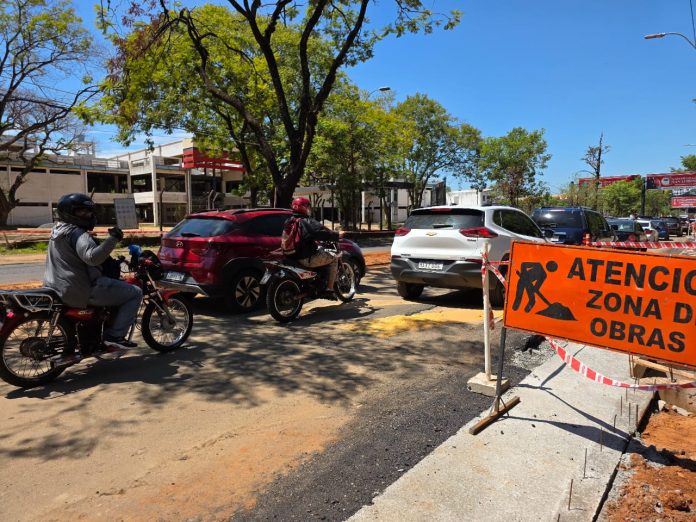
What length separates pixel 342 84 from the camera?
24328 millimetres

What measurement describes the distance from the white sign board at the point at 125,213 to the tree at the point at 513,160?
96.5 ft

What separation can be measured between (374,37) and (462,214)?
8197 millimetres

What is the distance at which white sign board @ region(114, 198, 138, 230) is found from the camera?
47.9 ft

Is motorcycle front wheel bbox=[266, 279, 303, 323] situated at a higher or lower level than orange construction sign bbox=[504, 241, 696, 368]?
lower

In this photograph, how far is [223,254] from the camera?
730cm

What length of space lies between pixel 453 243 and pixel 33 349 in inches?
224

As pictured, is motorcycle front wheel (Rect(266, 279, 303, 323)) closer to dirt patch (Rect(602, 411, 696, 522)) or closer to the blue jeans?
the blue jeans

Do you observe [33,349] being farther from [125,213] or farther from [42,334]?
[125,213]

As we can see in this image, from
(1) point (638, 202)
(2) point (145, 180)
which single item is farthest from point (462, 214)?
(1) point (638, 202)

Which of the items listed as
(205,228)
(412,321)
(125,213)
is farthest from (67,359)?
(125,213)

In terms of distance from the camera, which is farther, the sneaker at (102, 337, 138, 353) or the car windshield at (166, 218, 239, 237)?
the car windshield at (166, 218, 239, 237)

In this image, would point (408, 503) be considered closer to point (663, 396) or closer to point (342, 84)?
point (663, 396)

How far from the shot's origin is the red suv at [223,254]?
7.26 m

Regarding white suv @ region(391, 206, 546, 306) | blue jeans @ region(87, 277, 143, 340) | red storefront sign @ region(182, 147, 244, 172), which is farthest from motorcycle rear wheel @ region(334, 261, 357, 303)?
red storefront sign @ region(182, 147, 244, 172)
